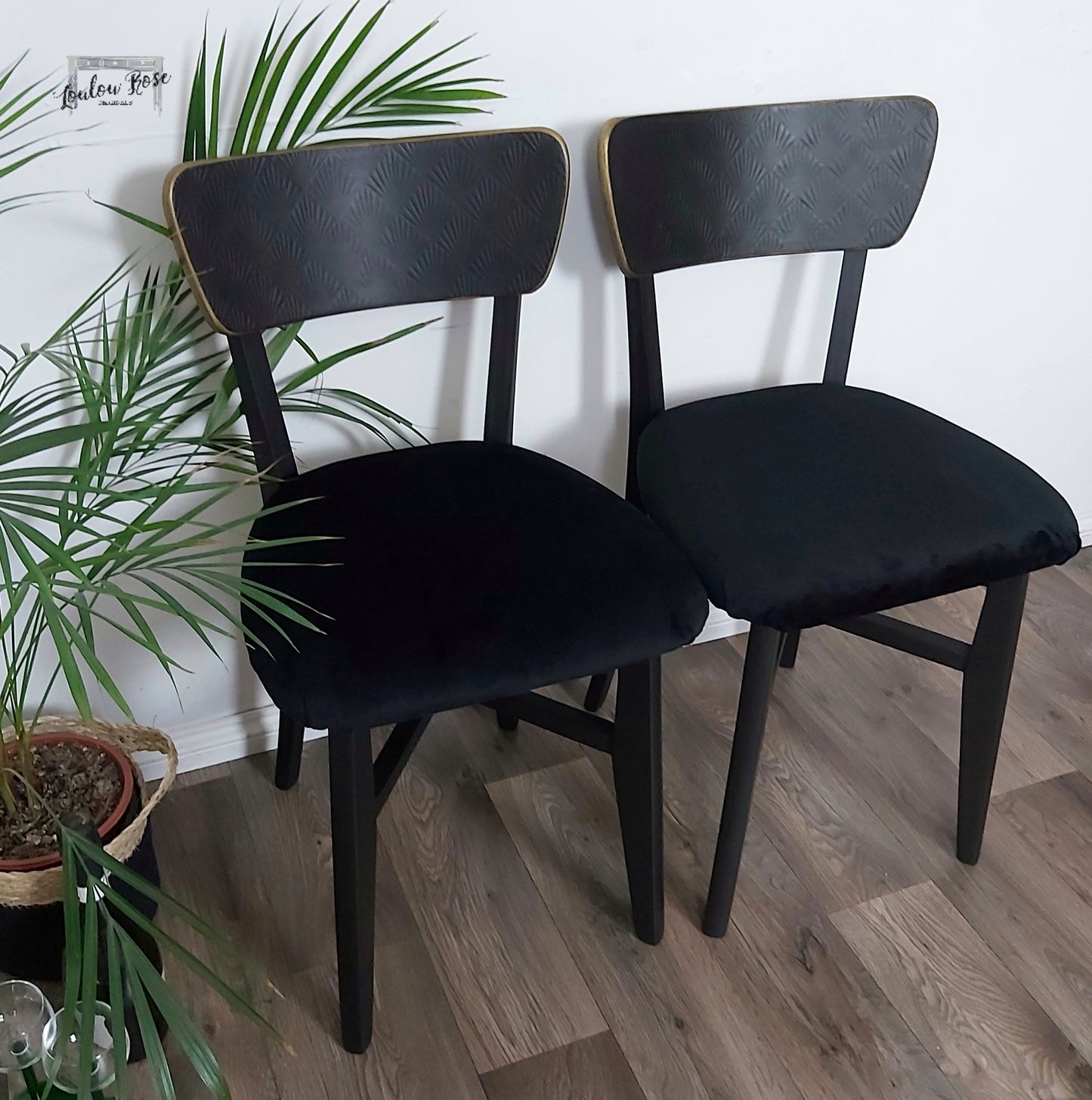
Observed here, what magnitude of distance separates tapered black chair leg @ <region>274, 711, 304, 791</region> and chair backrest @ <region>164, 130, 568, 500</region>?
1.30 ft

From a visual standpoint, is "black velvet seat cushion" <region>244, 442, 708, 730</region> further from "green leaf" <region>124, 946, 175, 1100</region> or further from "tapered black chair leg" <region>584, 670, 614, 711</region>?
"tapered black chair leg" <region>584, 670, 614, 711</region>

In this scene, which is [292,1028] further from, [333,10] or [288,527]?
[333,10]

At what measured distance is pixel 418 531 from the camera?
1.24 metres

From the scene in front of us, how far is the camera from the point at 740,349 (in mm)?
1702

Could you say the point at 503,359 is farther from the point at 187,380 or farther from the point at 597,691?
the point at 597,691

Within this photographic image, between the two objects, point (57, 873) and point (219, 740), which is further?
point (219, 740)

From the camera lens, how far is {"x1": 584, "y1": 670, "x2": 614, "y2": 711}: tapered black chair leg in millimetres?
1752

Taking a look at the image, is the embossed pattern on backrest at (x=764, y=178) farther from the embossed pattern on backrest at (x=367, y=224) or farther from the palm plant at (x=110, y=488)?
the palm plant at (x=110, y=488)

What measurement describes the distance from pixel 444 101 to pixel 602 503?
476 mm

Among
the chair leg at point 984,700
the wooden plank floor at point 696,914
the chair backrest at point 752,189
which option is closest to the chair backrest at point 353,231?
the chair backrest at point 752,189

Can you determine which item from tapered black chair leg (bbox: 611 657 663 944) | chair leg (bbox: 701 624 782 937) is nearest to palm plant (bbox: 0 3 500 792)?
tapered black chair leg (bbox: 611 657 663 944)

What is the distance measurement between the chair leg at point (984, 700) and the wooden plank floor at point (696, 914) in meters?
0.07

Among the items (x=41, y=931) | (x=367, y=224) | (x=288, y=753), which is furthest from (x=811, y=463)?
(x=41, y=931)

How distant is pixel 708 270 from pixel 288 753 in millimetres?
872
